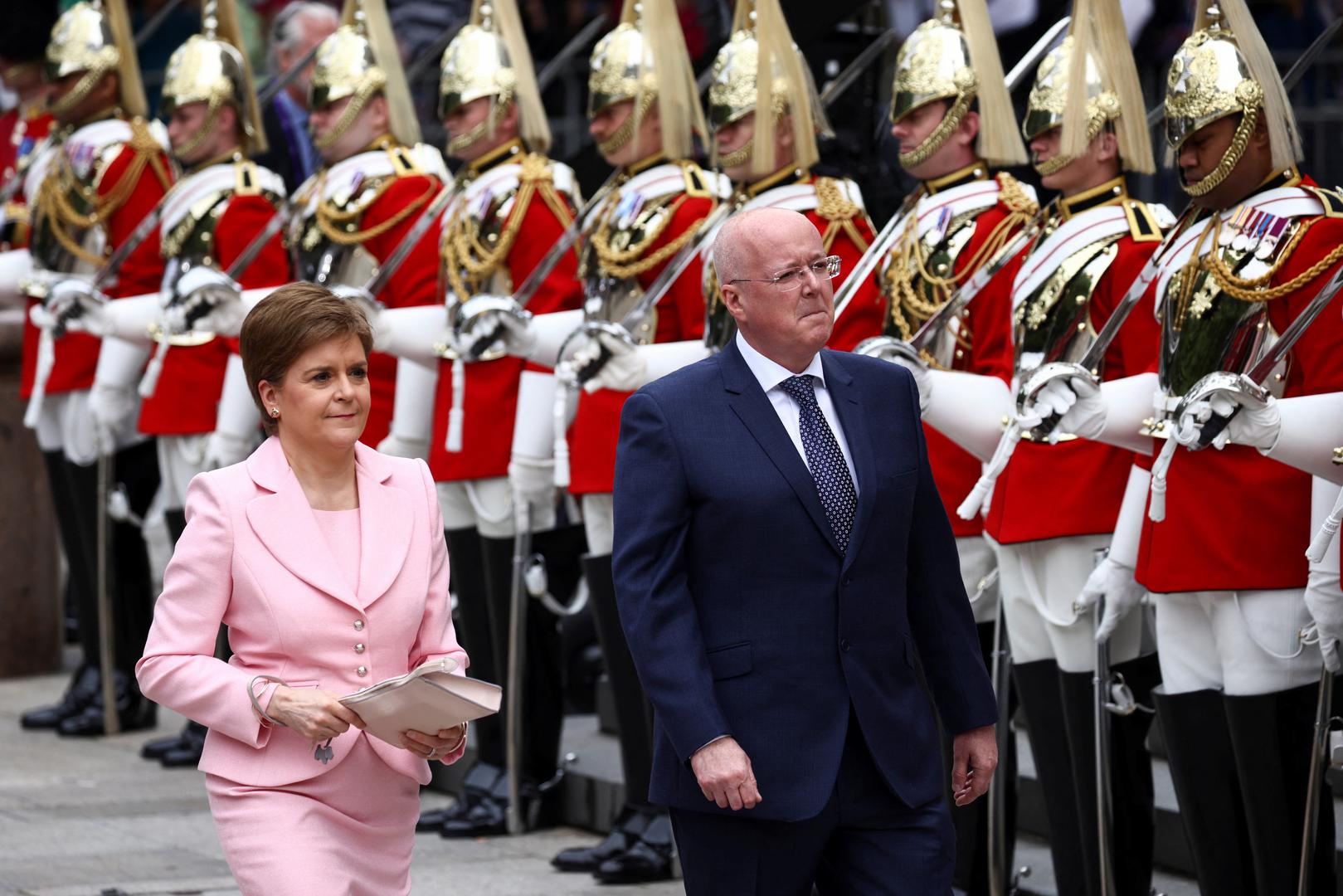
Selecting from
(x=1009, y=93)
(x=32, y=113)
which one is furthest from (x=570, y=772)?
(x=32, y=113)

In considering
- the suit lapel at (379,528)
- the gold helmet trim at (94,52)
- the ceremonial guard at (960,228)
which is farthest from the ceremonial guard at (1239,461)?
the gold helmet trim at (94,52)

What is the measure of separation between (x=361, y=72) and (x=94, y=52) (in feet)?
4.68

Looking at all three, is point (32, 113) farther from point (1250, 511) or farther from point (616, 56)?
point (1250, 511)

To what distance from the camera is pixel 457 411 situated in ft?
20.9

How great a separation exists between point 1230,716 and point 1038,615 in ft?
2.09

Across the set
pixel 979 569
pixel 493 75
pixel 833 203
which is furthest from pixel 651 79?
pixel 979 569

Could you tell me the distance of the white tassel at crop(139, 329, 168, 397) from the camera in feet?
23.9

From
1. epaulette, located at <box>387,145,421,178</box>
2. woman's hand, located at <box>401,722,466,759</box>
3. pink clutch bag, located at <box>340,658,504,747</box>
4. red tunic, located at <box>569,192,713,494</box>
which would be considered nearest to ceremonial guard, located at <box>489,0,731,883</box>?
red tunic, located at <box>569,192,713,494</box>

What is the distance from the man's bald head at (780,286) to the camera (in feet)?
12.0

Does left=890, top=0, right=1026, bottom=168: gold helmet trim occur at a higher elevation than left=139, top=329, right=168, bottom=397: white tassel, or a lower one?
higher

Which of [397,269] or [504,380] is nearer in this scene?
[504,380]

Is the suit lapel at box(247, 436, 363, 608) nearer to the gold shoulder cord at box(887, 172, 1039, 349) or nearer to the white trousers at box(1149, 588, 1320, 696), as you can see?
the white trousers at box(1149, 588, 1320, 696)

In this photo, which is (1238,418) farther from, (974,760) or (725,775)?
(725,775)

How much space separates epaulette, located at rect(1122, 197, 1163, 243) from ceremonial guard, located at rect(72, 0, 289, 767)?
327 cm
